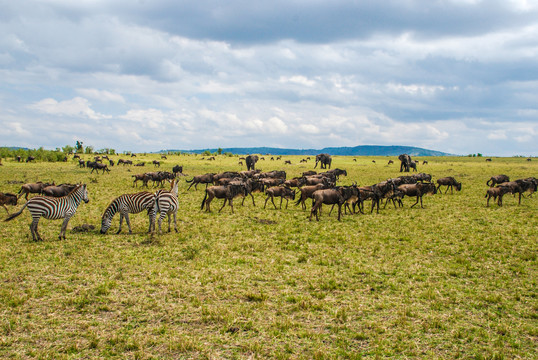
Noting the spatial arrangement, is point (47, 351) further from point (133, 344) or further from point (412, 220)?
point (412, 220)

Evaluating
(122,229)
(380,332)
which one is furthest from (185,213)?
(380,332)

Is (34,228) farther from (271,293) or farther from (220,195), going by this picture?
(271,293)

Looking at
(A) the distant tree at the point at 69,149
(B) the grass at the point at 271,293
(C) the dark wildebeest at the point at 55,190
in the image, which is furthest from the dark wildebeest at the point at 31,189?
(A) the distant tree at the point at 69,149

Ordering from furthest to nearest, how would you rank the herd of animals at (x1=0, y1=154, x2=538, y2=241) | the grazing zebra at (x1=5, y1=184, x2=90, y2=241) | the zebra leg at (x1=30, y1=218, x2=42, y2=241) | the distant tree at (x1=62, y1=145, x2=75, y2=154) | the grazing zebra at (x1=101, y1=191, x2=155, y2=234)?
the distant tree at (x1=62, y1=145, x2=75, y2=154) < the grazing zebra at (x1=101, y1=191, x2=155, y2=234) < the herd of animals at (x1=0, y1=154, x2=538, y2=241) < the zebra leg at (x1=30, y1=218, x2=42, y2=241) < the grazing zebra at (x1=5, y1=184, x2=90, y2=241)

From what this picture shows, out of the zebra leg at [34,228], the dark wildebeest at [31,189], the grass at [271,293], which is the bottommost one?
the grass at [271,293]

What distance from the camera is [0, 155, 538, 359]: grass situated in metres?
6.50

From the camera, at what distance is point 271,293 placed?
8859 millimetres

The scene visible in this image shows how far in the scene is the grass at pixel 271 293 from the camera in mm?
6500

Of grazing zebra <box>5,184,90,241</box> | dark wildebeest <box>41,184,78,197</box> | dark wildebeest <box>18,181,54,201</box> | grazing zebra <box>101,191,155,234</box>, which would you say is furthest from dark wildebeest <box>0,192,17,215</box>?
grazing zebra <box>101,191,155,234</box>

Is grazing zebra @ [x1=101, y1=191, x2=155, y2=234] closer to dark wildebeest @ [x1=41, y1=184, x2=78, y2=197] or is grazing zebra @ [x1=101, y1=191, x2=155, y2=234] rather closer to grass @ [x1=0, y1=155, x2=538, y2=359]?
grass @ [x1=0, y1=155, x2=538, y2=359]

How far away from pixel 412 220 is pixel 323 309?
39.6 feet

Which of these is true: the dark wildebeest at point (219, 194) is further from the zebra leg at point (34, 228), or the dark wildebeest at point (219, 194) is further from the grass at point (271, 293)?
the zebra leg at point (34, 228)

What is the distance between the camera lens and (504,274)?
33.8 feet

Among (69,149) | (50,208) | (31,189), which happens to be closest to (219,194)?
(50,208)
